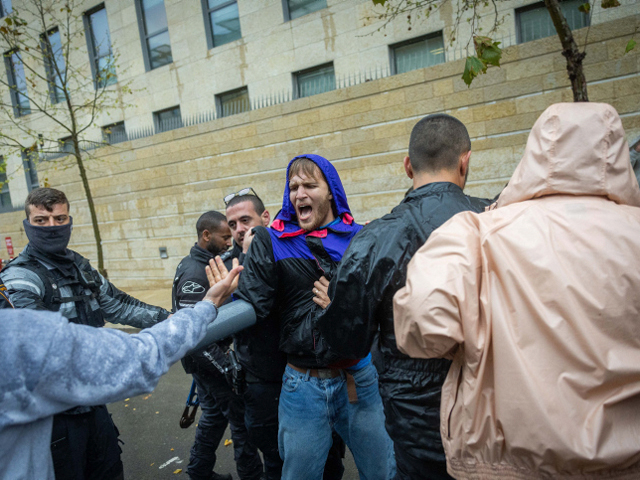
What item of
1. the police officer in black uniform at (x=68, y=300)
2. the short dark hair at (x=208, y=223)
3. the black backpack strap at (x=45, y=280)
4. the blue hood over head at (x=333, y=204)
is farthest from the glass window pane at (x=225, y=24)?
the black backpack strap at (x=45, y=280)

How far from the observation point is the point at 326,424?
2.29 meters

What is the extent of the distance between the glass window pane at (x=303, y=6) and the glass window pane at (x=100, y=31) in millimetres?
5987

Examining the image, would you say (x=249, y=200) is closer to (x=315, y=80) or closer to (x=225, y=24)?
(x=315, y=80)

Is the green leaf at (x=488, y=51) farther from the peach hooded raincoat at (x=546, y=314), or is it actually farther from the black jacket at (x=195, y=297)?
the black jacket at (x=195, y=297)

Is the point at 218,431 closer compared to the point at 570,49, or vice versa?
the point at 218,431

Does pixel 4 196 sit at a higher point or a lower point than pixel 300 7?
lower

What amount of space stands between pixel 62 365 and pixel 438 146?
5.36ft

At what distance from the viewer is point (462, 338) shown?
1208 millimetres

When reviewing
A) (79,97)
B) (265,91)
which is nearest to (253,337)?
(265,91)

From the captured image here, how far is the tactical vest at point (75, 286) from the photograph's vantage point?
2561 millimetres

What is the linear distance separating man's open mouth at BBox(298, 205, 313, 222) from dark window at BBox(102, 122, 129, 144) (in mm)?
10847

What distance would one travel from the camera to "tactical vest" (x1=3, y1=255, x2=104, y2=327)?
8.40 ft

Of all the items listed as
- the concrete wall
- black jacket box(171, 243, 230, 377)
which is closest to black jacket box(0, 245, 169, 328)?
black jacket box(171, 243, 230, 377)

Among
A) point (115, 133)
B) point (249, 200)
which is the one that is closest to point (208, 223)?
point (249, 200)
